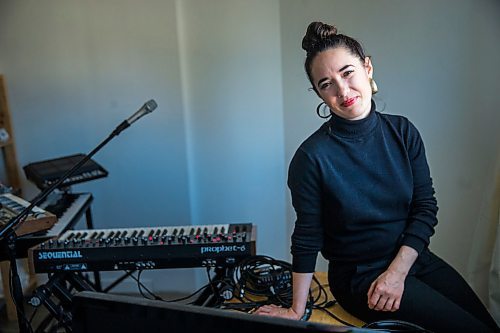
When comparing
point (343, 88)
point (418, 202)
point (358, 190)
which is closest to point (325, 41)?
point (343, 88)

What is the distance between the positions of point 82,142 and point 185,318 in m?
2.02

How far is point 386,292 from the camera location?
137cm

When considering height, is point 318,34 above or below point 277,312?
above

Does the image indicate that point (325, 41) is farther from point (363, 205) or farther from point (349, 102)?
point (363, 205)

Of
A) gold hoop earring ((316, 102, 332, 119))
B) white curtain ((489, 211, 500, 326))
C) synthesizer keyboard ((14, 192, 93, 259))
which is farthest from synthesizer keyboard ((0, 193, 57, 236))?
white curtain ((489, 211, 500, 326))

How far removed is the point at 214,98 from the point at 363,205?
45.5 inches

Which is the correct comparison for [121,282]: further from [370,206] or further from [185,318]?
[185,318]

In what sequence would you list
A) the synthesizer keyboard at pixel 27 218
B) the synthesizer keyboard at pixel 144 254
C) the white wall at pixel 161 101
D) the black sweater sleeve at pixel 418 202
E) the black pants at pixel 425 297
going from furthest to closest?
the white wall at pixel 161 101
the synthesizer keyboard at pixel 27 218
the synthesizer keyboard at pixel 144 254
the black sweater sleeve at pixel 418 202
the black pants at pixel 425 297

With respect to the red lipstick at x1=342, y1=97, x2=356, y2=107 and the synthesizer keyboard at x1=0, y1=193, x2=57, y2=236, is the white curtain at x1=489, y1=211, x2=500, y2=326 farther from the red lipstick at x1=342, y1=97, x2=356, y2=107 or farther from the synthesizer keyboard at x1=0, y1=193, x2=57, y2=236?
the synthesizer keyboard at x1=0, y1=193, x2=57, y2=236

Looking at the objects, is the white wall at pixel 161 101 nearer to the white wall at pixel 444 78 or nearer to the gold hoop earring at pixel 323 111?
the white wall at pixel 444 78

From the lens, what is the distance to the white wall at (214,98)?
6.95 ft

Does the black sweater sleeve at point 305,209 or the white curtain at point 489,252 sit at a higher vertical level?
the black sweater sleeve at point 305,209

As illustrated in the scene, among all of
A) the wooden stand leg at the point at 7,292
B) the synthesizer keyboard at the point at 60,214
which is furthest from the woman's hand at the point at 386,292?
the wooden stand leg at the point at 7,292

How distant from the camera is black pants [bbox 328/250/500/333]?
4.43 ft
